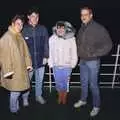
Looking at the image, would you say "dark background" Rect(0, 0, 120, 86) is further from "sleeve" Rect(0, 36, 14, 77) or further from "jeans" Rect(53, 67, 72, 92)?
"sleeve" Rect(0, 36, 14, 77)

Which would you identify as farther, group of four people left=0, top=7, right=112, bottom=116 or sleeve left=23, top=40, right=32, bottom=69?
sleeve left=23, top=40, right=32, bottom=69

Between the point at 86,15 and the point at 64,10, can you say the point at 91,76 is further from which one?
the point at 64,10

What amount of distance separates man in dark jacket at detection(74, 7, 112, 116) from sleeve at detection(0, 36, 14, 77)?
2.74 ft

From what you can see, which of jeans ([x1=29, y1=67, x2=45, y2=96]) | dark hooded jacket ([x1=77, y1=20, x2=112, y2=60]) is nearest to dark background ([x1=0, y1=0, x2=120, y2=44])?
jeans ([x1=29, y1=67, x2=45, y2=96])

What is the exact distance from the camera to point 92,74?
496 cm

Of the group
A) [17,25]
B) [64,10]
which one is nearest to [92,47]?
[17,25]

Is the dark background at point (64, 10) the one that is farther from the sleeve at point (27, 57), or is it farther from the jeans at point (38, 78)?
the sleeve at point (27, 57)

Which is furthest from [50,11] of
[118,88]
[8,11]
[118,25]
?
[118,88]

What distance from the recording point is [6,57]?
4.77 metres

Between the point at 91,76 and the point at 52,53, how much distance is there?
57 cm

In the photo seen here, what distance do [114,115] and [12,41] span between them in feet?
5.05

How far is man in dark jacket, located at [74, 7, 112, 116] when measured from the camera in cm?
481

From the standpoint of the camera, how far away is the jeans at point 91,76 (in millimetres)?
4945

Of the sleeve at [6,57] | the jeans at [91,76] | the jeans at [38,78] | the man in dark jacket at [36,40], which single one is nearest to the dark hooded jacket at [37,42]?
the man in dark jacket at [36,40]
